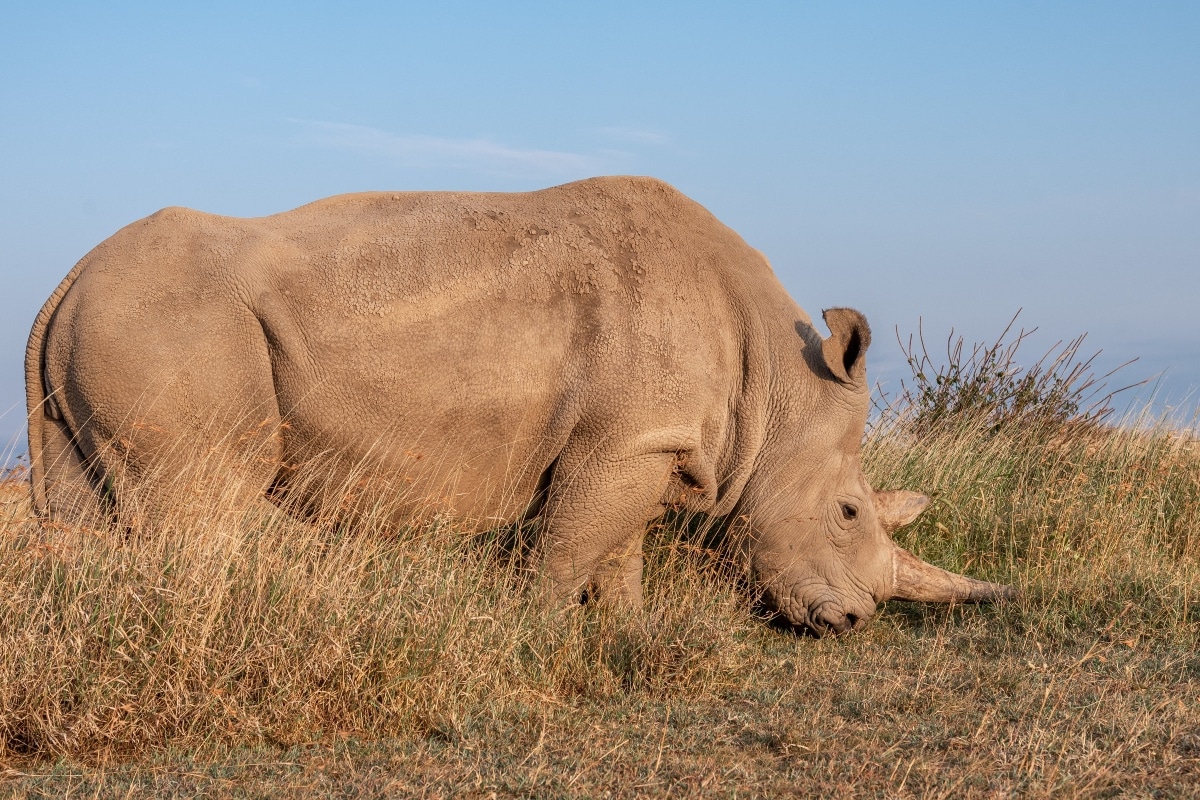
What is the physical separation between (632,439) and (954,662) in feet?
6.46

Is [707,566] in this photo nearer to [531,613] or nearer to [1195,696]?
[531,613]

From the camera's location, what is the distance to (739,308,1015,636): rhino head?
6.67 metres

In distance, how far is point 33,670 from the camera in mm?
Answer: 4508

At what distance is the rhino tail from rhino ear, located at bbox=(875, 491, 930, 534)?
14.5ft

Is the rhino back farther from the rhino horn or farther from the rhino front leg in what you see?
the rhino horn

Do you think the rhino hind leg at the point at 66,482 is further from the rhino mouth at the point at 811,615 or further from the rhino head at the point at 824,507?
the rhino mouth at the point at 811,615

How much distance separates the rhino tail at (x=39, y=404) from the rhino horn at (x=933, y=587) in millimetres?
4546

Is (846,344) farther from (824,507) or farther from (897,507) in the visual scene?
(897,507)

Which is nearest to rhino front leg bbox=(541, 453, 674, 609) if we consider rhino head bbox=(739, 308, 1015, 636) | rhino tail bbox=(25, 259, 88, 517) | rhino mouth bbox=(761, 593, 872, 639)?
rhino head bbox=(739, 308, 1015, 636)

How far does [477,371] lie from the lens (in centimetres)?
592

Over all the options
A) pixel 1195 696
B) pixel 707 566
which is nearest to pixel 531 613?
pixel 707 566

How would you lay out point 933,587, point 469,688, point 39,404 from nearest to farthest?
point 469,688, point 39,404, point 933,587

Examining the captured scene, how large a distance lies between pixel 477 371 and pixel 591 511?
89cm

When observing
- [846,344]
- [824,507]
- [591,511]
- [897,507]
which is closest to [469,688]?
[591,511]
